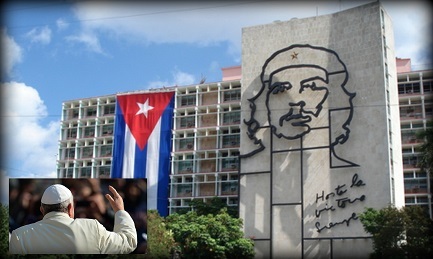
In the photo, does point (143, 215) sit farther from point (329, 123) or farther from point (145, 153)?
point (145, 153)

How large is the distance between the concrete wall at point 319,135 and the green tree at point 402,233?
108 inches

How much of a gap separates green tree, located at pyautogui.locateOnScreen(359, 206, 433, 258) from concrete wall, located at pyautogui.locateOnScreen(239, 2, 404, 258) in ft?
8.99

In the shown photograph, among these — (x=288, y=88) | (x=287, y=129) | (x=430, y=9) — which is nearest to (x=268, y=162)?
(x=287, y=129)

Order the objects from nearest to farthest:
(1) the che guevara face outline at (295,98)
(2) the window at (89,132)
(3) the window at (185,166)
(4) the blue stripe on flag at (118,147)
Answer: (1) the che guevara face outline at (295,98), (4) the blue stripe on flag at (118,147), (3) the window at (185,166), (2) the window at (89,132)

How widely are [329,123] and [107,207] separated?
2357cm

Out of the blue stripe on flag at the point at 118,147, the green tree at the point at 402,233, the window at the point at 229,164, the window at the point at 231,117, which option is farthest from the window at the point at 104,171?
the green tree at the point at 402,233

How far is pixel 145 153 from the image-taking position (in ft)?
164

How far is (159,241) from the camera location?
35.2 meters

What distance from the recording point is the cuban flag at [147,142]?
49.4 m

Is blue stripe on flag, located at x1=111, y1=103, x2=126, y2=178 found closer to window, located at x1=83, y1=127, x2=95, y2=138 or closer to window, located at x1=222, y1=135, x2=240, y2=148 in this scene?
window, located at x1=222, y1=135, x2=240, y2=148

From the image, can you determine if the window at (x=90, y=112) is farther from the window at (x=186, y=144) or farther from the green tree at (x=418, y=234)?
the green tree at (x=418, y=234)

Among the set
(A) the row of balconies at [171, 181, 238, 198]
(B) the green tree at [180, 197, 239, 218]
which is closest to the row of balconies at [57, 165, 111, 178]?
(A) the row of balconies at [171, 181, 238, 198]

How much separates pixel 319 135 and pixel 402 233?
9.63m

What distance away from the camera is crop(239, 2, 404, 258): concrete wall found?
120 ft
